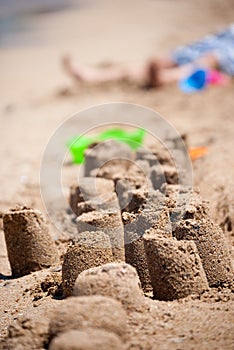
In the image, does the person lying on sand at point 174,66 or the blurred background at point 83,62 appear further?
the person lying on sand at point 174,66

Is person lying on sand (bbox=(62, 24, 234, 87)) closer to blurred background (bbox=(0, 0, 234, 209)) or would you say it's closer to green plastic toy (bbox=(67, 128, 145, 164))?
blurred background (bbox=(0, 0, 234, 209))

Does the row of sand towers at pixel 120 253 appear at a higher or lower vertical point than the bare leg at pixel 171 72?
lower

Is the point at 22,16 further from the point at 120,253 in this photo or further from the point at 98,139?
the point at 120,253

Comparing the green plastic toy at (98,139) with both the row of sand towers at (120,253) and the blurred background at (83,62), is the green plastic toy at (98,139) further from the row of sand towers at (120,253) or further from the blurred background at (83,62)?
the row of sand towers at (120,253)

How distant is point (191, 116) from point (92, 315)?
186 inches

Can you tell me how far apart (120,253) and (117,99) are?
489cm

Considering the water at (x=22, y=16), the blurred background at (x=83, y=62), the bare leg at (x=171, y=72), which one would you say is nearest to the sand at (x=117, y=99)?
the blurred background at (x=83, y=62)

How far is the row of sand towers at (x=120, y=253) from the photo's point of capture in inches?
90.7

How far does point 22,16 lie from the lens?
16.3 meters

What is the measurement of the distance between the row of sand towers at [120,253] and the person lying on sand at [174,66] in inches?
163

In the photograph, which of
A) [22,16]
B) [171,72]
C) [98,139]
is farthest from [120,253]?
[22,16]

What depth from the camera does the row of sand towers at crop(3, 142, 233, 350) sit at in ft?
7.56

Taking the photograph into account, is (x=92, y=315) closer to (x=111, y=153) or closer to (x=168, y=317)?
(x=168, y=317)

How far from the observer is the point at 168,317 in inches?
100
